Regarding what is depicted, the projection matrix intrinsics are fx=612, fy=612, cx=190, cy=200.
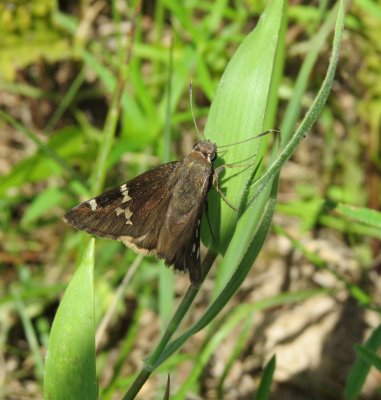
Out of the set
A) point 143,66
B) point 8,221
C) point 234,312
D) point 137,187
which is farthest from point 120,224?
point 143,66

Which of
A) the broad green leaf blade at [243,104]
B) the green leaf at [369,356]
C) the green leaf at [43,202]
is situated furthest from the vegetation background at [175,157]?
the broad green leaf blade at [243,104]

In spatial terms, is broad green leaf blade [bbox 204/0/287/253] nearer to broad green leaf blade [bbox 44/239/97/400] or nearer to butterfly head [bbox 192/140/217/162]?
butterfly head [bbox 192/140/217/162]

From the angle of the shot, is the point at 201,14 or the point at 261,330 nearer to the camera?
the point at 261,330

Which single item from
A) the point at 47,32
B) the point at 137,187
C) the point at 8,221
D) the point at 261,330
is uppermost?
the point at 47,32

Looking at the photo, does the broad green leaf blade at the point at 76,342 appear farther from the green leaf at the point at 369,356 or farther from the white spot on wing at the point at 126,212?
the green leaf at the point at 369,356

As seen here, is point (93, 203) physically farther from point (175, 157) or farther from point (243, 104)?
point (175, 157)

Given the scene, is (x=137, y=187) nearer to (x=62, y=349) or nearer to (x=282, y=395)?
(x=62, y=349)

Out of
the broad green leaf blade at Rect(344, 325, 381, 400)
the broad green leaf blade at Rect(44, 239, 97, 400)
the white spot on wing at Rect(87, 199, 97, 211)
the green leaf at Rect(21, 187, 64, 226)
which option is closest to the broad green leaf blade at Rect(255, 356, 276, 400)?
the broad green leaf blade at Rect(344, 325, 381, 400)
